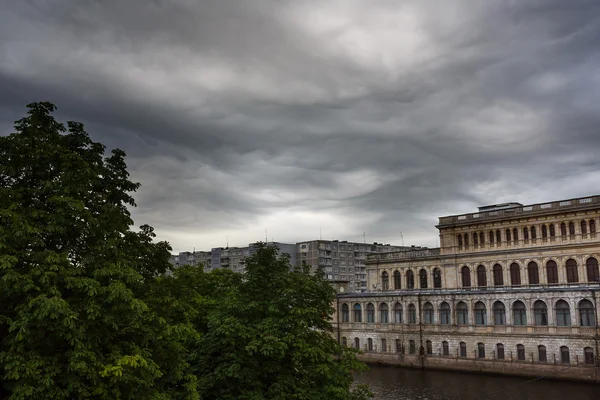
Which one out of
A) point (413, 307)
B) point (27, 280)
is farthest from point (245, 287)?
point (413, 307)

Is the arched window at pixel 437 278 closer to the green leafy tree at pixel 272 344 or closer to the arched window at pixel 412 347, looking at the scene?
the arched window at pixel 412 347

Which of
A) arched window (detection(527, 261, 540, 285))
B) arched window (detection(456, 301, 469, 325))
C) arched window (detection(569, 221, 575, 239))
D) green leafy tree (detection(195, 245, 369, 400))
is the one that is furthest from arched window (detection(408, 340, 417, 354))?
green leafy tree (detection(195, 245, 369, 400))

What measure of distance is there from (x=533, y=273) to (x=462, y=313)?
41.3 feet

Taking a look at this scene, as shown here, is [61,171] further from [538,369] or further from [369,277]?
[369,277]

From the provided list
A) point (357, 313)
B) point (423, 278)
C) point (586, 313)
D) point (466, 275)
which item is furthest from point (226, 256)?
point (586, 313)

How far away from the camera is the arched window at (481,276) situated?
284 feet

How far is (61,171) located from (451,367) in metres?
66.9

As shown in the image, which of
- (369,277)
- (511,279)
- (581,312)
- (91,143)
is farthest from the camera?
(369,277)

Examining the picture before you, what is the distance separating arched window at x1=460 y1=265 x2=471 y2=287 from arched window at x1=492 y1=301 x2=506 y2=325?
12914mm

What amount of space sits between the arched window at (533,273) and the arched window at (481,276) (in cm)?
696

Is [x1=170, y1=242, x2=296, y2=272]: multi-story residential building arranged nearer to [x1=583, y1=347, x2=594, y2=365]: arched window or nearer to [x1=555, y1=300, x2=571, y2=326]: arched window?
[x1=555, y1=300, x2=571, y2=326]: arched window

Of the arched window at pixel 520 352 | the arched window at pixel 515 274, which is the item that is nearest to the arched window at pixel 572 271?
the arched window at pixel 515 274

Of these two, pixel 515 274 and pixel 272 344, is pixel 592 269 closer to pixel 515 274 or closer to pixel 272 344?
pixel 515 274

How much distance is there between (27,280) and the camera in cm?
1873
